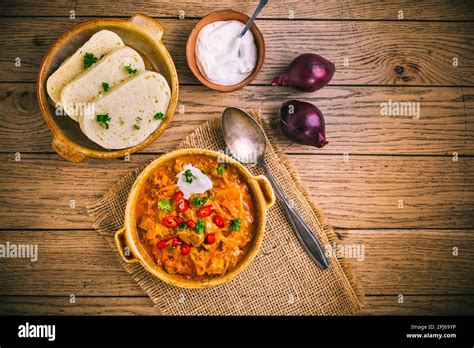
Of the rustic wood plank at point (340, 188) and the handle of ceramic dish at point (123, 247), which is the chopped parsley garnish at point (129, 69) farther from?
the handle of ceramic dish at point (123, 247)

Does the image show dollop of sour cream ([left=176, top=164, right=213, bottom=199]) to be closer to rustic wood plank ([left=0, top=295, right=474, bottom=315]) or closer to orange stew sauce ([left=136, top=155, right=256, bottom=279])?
orange stew sauce ([left=136, top=155, right=256, bottom=279])

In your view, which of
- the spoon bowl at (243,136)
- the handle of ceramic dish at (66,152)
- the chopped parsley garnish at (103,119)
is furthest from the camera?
the spoon bowl at (243,136)

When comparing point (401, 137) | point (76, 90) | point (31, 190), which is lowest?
point (31, 190)

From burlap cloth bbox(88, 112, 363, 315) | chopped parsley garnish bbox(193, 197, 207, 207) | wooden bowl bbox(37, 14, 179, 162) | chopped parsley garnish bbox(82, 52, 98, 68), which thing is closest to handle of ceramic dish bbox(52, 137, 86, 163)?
wooden bowl bbox(37, 14, 179, 162)

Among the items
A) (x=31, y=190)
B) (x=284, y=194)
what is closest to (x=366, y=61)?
(x=284, y=194)

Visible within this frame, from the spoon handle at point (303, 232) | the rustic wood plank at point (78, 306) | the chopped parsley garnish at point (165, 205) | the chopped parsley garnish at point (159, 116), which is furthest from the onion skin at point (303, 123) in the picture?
the rustic wood plank at point (78, 306)

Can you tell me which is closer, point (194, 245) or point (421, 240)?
point (194, 245)
